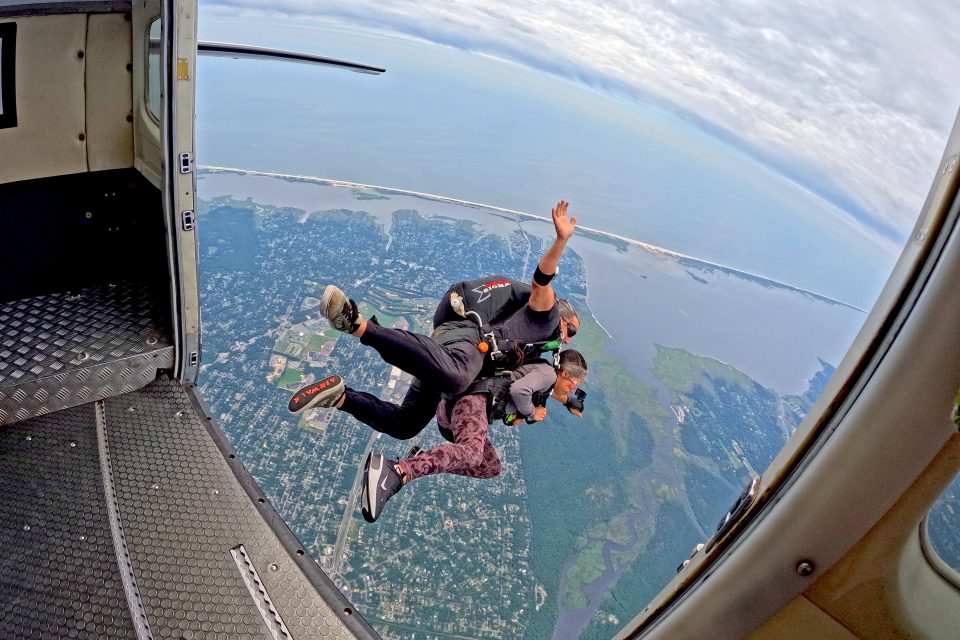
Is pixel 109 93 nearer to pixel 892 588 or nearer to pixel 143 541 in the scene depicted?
pixel 143 541

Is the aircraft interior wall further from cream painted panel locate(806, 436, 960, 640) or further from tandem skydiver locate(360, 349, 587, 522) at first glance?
cream painted panel locate(806, 436, 960, 640)

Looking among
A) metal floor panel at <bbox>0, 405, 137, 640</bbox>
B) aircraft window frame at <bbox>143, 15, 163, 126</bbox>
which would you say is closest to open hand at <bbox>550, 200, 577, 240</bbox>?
aircraft window frame at <bbox>143, 15, 163, 126</bbox>

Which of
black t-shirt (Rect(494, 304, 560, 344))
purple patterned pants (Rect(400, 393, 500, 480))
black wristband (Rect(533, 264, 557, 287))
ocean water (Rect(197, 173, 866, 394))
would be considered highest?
black wristband (Rect(533, 264, 557, 287))

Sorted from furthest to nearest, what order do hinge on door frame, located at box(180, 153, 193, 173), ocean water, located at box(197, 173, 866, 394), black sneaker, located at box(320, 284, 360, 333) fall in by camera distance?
ocean water, located at box(197, 173, 866, 394), black sneaker, located at box(320, 284, 360, 333), hinge on door frame, located at box(180, 153, 193, 173)

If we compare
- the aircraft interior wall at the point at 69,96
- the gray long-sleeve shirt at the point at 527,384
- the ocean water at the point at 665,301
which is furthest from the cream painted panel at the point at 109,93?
the ocean water at the point at 665,301

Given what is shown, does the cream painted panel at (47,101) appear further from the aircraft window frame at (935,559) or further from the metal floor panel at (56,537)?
the aircraft window frame at (935,559)

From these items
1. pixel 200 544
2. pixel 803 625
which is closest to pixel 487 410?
pixel 200 544
